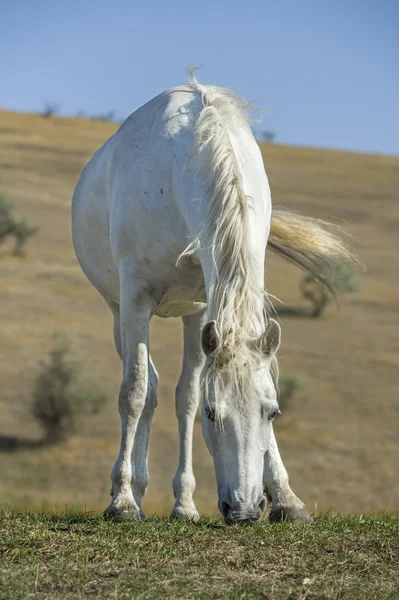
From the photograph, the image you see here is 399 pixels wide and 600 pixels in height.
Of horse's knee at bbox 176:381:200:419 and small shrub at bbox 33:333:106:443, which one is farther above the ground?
horse's knee at bbox 176:381:200:419

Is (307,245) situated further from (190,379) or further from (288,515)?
(288,515)

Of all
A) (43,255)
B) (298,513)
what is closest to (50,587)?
(298,513)

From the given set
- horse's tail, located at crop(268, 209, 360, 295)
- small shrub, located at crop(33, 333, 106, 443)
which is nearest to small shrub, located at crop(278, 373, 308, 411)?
small shrub, located at crop(33, 333, 106, 443)

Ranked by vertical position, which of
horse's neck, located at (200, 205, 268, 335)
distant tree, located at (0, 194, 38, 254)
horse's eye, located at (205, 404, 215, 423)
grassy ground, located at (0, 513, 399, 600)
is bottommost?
distant tree, located at (0, 194, 38, 254)

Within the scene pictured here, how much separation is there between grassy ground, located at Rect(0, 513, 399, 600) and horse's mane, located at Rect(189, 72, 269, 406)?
830 mm

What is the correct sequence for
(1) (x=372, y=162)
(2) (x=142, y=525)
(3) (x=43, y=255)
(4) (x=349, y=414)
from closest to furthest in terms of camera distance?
(2) (x=142, y=525) < (4) (x=349, y=414) < (3) (x=43, y=255) < (1) (x=372, y=162)

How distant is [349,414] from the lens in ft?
124

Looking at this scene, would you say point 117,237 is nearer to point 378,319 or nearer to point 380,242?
point 378,319

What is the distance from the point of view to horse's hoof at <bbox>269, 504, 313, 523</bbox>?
19.7ft

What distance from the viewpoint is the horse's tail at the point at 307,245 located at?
7664 millimetres

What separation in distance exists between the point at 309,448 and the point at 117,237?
29475mm

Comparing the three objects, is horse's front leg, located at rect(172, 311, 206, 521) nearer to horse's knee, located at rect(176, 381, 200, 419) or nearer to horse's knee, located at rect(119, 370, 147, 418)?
horse's knee, located at rect(176, 381, 200, 419)

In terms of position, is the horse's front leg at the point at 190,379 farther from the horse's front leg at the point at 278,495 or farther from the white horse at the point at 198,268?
the horse's front leg at the point at 278,495

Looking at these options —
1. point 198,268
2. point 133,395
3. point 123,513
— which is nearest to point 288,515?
point 123,513
